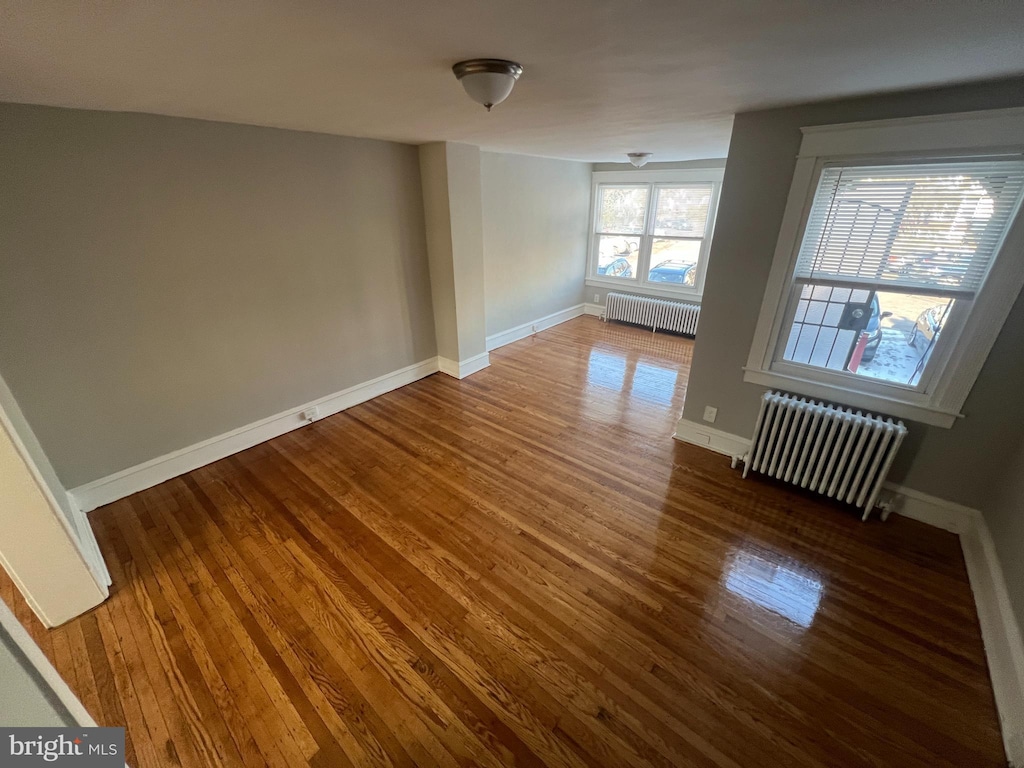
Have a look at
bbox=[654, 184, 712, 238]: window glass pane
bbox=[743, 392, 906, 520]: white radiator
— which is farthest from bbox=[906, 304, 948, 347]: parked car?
bbox=[654, 184, 712, 238]: window glass pane

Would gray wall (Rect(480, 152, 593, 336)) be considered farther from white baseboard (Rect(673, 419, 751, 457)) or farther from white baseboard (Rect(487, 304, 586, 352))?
white baseboard (Rect(673, 419, 751, 457))

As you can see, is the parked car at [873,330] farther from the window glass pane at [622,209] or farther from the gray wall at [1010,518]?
the window glass pane at [622,209]

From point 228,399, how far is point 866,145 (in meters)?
4.41

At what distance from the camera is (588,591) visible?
206 cm

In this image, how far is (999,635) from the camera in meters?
1.73

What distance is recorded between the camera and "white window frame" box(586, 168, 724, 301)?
17.1 feet

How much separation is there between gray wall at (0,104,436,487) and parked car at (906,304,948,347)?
3931 millimetres

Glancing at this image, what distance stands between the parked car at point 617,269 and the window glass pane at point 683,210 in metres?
0.65

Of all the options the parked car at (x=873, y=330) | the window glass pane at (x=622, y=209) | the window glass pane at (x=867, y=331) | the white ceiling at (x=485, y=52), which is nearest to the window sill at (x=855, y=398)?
the window glass pane at (x=867, y=331)

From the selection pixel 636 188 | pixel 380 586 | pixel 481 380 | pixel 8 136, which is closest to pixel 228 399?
pixel 8 136

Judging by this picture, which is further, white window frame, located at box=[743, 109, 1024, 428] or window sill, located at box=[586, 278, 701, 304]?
window sill, located at box=[586, 278, 701, 304]

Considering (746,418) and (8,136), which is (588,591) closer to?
(746,418)

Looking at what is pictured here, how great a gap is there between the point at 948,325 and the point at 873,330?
0.32 meters

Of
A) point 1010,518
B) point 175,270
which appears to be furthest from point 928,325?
point 175,270
